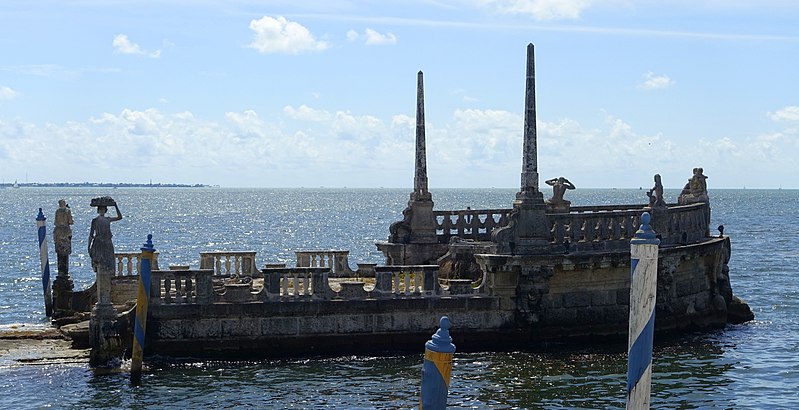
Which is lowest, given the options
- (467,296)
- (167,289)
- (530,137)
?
(467,296)

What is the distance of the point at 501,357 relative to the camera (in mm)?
22406

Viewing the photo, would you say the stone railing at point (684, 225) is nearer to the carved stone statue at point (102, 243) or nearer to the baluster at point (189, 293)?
the baluster at point (189, 293)

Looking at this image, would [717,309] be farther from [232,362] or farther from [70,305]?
[70,305]

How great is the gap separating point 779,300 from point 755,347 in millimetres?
11612

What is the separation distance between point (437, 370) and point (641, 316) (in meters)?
2.81

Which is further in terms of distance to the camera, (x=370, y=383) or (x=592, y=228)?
(x=592, y=228)

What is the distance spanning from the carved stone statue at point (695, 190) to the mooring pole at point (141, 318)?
14762 millimetres

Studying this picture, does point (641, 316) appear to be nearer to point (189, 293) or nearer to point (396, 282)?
point (396, 282)

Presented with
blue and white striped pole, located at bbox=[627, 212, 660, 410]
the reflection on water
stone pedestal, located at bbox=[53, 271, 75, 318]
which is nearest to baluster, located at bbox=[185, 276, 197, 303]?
the reflection on water

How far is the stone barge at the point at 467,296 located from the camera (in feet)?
70.9

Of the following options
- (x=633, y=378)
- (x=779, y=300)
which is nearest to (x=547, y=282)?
(x=633, y=378)

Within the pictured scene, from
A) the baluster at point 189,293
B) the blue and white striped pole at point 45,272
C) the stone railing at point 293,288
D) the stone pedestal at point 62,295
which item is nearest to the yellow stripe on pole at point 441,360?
the stone railing at point 293,288

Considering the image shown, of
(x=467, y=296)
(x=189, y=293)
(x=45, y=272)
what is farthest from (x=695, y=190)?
(x=45, y=272)

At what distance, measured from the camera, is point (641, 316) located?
38.2ft
